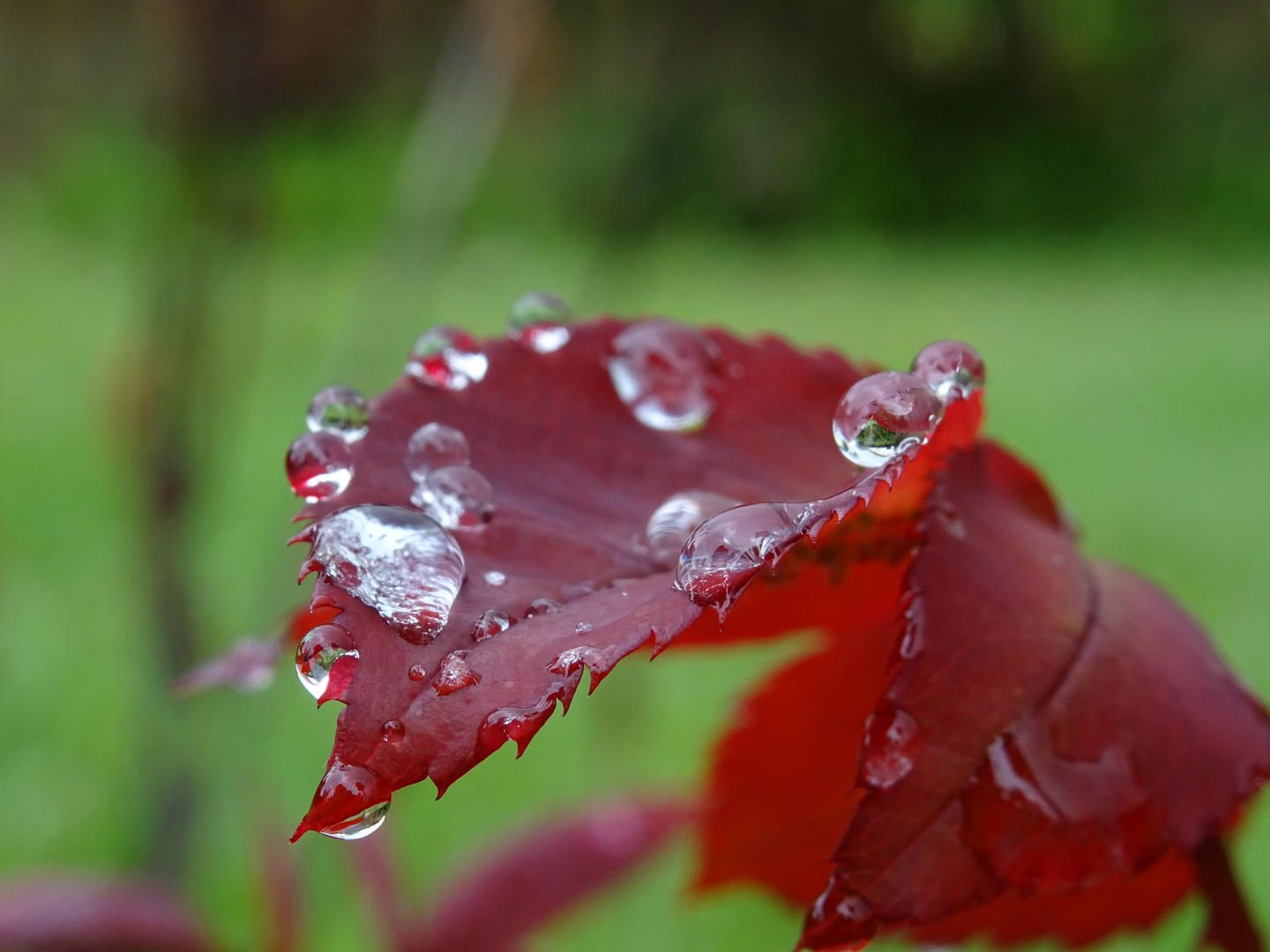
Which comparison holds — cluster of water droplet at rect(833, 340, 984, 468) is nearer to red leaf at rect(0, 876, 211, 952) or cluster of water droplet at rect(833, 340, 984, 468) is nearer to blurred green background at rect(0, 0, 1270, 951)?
blurred green background at rect(0, 0, 1270, 951)

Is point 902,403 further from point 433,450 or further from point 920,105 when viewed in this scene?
point 920,105

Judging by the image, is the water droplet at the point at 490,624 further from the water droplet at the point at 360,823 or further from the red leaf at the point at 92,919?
the red leaf at the point at 92,919

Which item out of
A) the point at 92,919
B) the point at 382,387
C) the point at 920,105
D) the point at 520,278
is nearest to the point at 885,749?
the point at 92,919

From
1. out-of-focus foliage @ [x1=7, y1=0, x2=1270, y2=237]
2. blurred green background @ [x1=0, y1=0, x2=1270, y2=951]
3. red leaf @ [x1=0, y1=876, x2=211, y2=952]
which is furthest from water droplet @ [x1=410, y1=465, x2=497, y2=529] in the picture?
out-of-focus foliage @ [x1=7, y1=0, x2=1270, y2=237]

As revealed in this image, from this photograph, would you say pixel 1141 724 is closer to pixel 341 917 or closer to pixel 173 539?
pixel 173 539

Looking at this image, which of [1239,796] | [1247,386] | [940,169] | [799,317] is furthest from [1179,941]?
[940,169]

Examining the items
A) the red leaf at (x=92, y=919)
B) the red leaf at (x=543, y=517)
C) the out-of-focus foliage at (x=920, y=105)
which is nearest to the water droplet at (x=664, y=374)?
the red leaf at (x=543, y=517)
